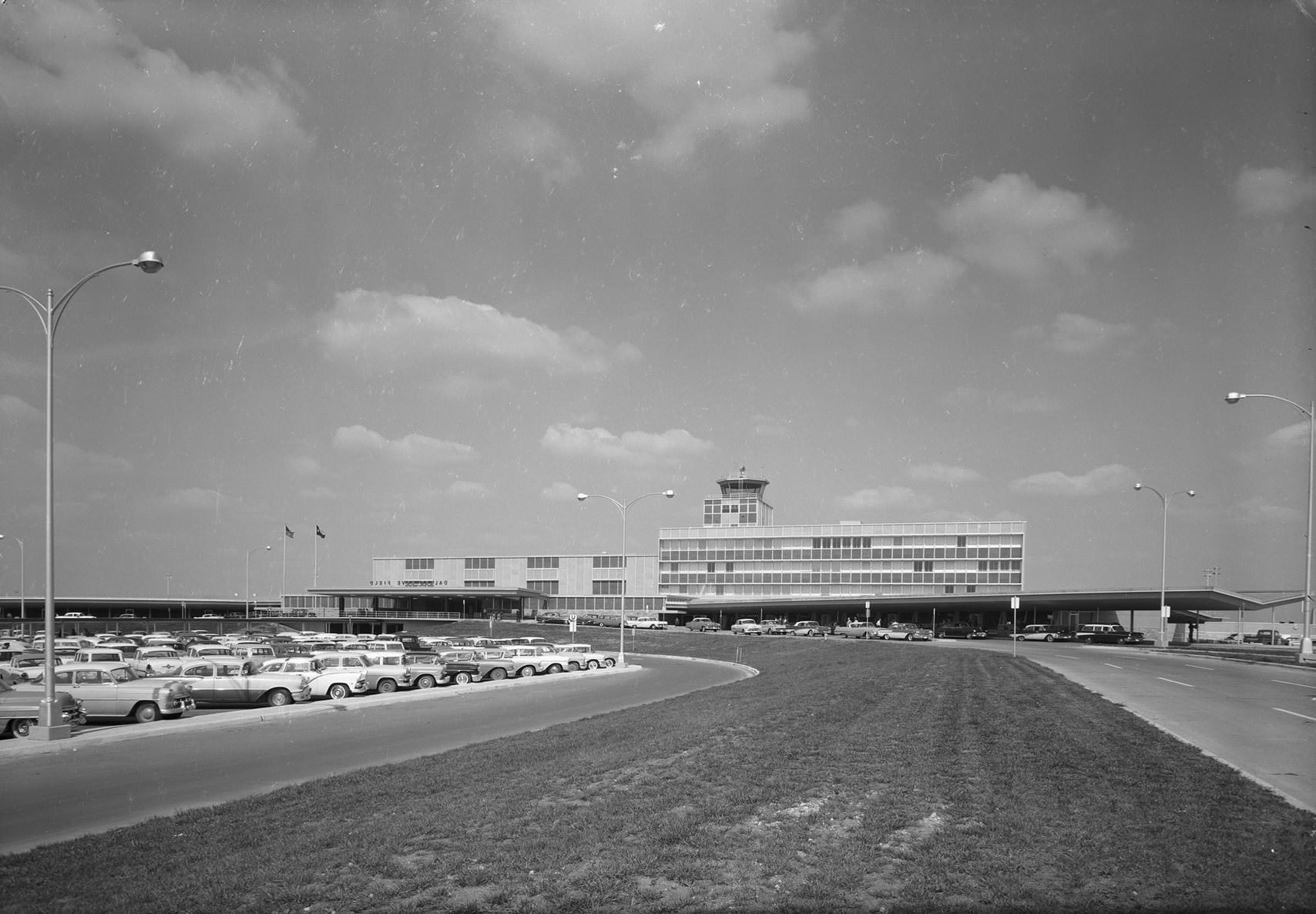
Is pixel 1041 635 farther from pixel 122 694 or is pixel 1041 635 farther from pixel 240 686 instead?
pixel 122 694

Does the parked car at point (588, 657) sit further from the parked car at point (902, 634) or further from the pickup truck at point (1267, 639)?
the pickup truck at point (1267, 639)

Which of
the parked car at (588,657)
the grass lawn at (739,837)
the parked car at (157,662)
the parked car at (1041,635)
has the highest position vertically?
the grass lawn at (739,837)

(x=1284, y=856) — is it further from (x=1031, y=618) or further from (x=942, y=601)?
(x=1031, y=618)

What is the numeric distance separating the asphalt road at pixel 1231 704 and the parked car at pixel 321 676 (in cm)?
2170

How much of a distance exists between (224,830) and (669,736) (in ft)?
24.4

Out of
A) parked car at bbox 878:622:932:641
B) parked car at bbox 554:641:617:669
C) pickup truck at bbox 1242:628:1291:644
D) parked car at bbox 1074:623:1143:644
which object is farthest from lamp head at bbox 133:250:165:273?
pickup truck at bbox 1242:628:1291:644

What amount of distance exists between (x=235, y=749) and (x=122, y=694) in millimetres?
7880

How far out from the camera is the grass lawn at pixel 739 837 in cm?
713

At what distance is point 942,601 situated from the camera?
93.3 metres

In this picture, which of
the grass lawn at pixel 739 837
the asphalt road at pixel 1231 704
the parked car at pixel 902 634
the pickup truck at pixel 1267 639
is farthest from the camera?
the pickup truck at pixel 1267 639

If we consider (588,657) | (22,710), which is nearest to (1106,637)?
(588,657)

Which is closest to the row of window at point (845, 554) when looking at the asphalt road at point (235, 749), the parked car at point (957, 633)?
the parked car at point (957, 633)

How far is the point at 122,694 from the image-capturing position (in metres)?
22.9

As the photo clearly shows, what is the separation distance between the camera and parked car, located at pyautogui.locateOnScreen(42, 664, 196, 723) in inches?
898
